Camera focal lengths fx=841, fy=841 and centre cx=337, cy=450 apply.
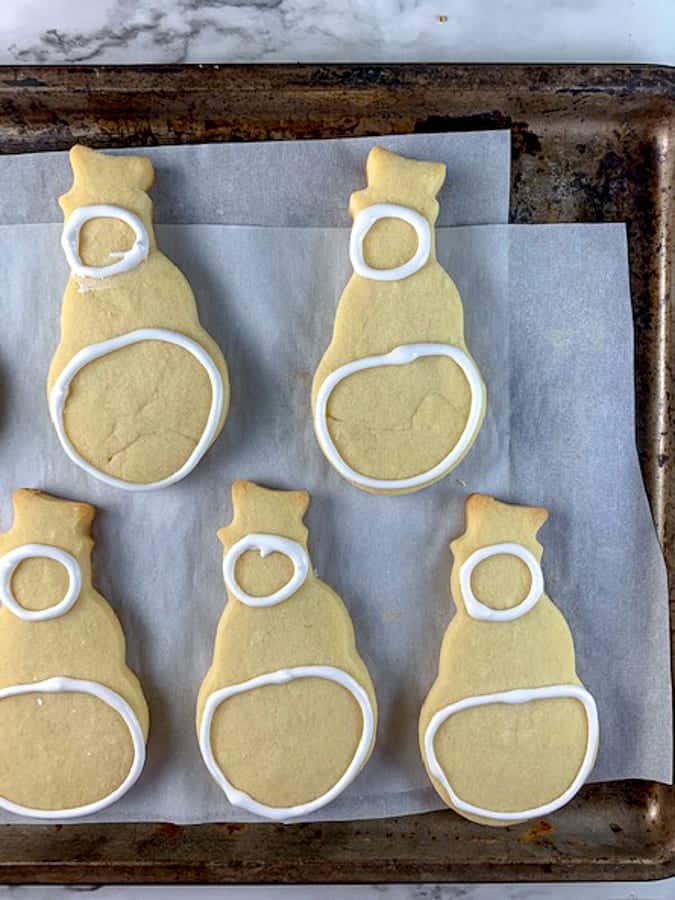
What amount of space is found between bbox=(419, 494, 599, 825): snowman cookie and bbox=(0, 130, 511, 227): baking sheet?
0.41 m

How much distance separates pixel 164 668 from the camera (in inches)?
41.8

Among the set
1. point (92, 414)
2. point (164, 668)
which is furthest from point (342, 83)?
point (164, 668)

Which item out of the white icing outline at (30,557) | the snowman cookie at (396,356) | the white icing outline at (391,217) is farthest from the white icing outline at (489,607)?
the white icing outline at (30,557)

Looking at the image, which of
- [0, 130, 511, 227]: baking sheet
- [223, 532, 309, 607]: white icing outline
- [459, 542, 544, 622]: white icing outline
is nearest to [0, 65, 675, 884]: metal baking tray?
[0, 130, 511, 227]: baking sheet

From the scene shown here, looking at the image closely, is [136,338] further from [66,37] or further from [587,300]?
[587,300]

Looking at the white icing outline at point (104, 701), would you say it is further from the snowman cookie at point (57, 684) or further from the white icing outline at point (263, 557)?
the white icing outline at point (263, 557)

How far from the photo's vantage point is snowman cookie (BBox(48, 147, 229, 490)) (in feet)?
3.26

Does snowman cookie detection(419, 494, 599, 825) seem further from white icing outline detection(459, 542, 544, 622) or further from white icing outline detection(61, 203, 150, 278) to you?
white icing outline detection(61, 203, 150, 278)

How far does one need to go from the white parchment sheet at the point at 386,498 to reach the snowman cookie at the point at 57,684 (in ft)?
0.13

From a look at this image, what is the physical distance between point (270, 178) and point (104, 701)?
0.67m

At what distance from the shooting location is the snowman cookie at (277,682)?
102cm

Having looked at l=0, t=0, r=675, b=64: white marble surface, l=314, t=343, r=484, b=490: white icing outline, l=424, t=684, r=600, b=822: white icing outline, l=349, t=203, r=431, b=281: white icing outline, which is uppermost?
l=0, t=0, r=675, b=64: white marble surface

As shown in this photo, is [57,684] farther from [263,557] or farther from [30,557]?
[263,557]

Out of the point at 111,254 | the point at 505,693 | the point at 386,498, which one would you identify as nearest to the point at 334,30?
the point at 111,254
